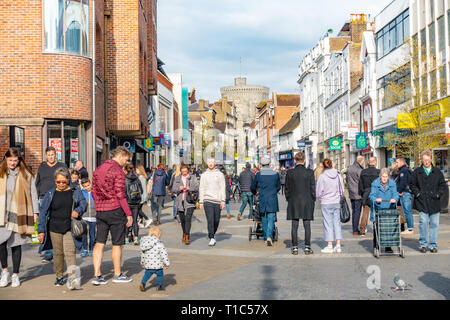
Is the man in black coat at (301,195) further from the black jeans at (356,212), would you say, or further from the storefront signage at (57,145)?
the storefront signage at (57,145)

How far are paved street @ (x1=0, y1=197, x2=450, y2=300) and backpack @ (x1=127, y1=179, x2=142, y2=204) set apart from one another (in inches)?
38.4

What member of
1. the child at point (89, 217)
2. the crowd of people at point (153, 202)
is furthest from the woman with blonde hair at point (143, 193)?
the child at point (89, 217)

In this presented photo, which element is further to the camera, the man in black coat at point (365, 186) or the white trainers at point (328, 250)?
the man in black coat at point (365, 186)

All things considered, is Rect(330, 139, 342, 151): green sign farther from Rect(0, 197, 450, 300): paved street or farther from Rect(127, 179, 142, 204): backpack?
Rect(127, 179, 142, 204): backpack

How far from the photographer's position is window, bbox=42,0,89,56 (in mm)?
18125

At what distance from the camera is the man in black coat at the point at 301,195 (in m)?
11.0

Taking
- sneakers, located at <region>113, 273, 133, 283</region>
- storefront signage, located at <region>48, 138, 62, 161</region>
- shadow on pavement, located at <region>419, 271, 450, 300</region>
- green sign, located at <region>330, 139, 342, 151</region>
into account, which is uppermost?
green sign, located at <region>330, 139, 342, 151</region>

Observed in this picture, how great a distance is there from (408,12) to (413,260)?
24.3 metres

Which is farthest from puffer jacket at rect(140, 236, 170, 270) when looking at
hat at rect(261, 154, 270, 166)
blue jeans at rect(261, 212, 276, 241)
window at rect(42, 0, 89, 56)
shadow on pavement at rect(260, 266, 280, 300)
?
window at rect(42, 0, 89, 56)

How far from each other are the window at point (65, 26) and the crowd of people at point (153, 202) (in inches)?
193

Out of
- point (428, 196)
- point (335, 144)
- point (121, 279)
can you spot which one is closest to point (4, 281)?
point (121, 279)

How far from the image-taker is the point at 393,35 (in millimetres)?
34094

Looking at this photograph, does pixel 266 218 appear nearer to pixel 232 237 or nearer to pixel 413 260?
pixel 232 237
